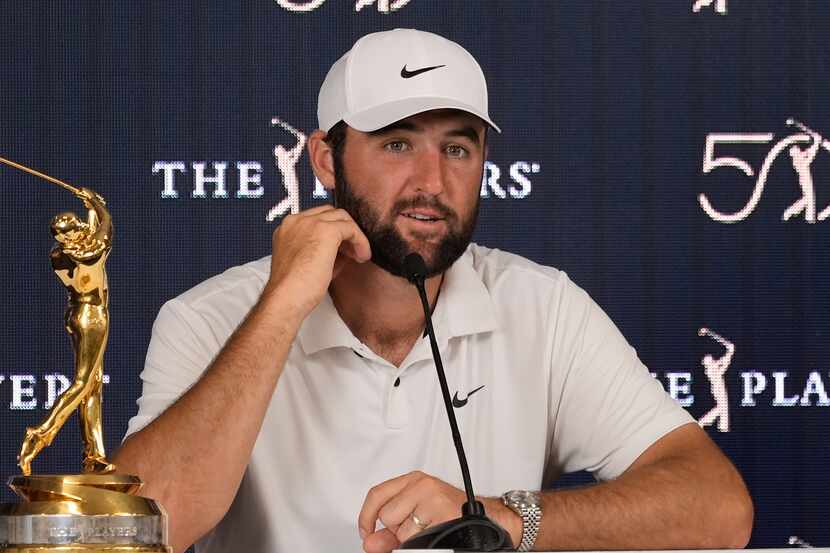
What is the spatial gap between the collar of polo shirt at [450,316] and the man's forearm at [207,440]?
0.80 ft

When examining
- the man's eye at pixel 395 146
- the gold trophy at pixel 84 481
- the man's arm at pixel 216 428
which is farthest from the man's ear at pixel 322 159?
the gold trophy at pixel 84 481

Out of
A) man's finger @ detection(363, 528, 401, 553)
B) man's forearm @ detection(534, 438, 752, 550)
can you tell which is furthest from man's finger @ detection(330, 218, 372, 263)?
man's finger @ detection(363, 528, 401, 553)

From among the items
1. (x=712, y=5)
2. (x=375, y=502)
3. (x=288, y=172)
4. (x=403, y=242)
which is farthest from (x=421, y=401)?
(x=712, y=5)

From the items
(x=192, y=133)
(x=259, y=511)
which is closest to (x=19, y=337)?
(x=192, y=133)

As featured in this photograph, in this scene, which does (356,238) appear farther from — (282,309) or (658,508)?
(658,508)

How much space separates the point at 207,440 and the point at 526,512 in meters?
0.36

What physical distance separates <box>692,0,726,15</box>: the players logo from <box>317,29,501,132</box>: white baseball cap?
727mm

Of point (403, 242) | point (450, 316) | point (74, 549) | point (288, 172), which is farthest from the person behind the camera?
point (288, 172)

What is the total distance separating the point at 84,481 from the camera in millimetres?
1087

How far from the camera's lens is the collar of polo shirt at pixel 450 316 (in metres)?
2.01

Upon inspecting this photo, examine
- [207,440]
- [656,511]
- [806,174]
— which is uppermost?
[806,174]

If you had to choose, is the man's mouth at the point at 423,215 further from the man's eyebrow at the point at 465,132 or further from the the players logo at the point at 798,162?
the the players logo at the point at 798,162

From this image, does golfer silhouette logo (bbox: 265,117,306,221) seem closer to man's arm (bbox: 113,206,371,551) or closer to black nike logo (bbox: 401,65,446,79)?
black nike logo (bbox: 401,65,446,79)

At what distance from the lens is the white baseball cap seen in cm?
197
